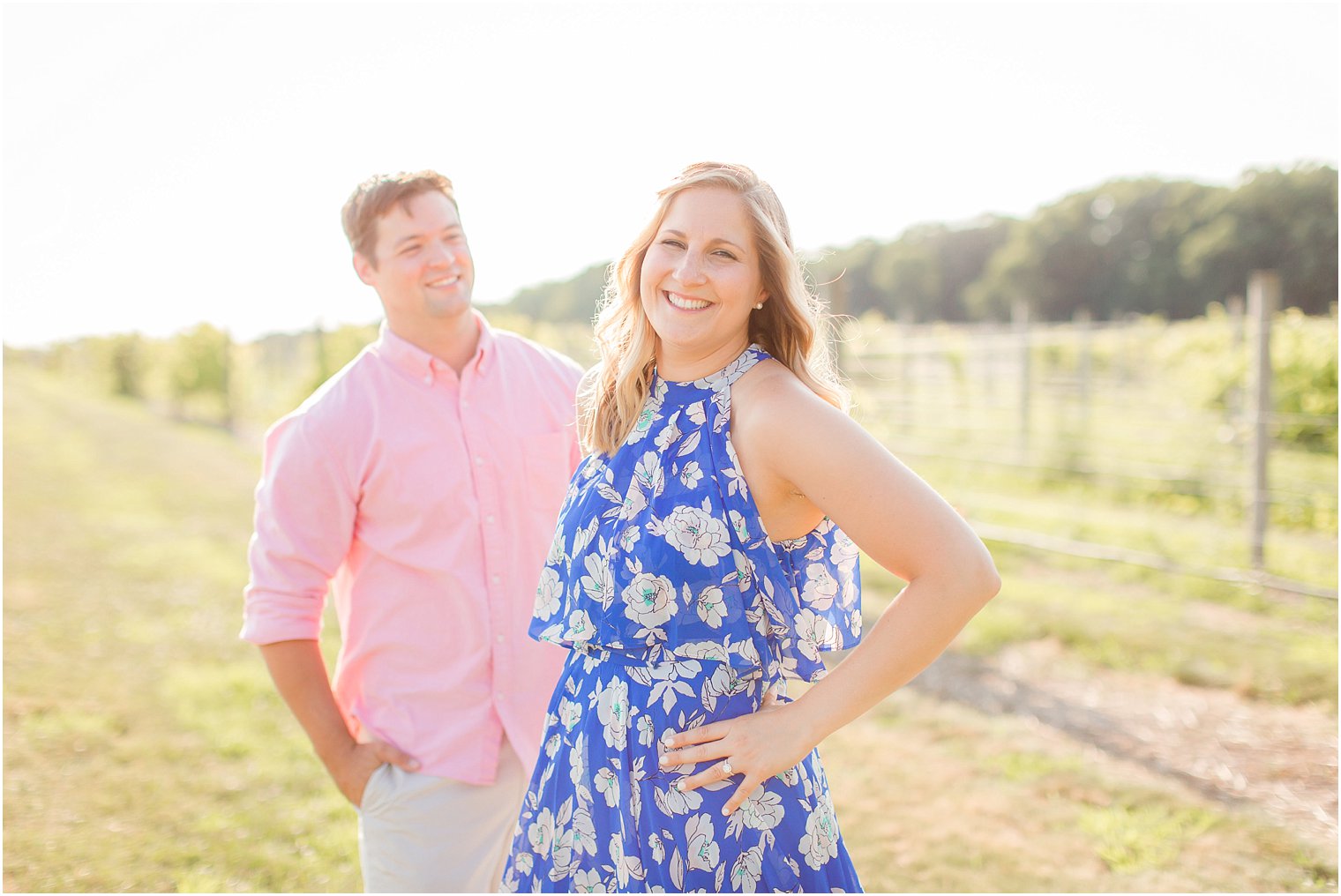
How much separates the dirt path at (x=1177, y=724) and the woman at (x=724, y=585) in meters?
2.88

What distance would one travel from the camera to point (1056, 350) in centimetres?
2112

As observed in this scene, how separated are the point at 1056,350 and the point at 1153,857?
772 inches

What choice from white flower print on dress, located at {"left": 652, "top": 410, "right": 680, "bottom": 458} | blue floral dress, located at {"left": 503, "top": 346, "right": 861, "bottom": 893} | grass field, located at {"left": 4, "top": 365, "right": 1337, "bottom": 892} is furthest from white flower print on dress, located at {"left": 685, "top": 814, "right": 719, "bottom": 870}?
grass field, located at {"left": 4, "top": 365, "right": 1337, "bottom": 892}

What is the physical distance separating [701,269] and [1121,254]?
53.5 metres

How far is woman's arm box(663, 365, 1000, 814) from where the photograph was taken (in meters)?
1.32

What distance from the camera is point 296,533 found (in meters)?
2.04

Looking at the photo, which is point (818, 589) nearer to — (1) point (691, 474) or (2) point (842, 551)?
(2) point (842, 551)

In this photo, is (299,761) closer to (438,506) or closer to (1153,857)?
(438,506)

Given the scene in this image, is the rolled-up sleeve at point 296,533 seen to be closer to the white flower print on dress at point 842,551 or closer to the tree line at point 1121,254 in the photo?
the white flower print on dress at point 842,551

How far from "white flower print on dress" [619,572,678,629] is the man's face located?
3.22 feet

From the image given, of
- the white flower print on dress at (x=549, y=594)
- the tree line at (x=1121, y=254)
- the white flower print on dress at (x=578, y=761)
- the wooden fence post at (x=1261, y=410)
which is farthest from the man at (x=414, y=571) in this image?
the tree line at (x=1121, y=254)

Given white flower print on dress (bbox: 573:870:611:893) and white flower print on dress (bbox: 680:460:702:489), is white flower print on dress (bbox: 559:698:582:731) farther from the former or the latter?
white flower print on dress (bbox: 680:460:702:489)

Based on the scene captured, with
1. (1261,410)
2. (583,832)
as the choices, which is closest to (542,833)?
(583,832)

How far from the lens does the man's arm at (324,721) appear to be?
206 cm
